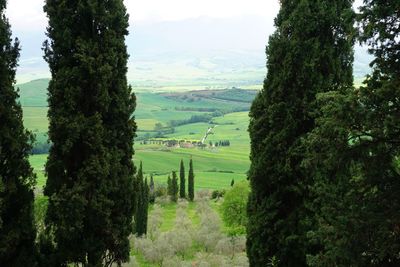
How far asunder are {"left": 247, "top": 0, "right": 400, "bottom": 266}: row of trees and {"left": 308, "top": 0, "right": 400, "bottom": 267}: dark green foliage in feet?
0.07

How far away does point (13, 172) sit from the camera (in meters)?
14.7

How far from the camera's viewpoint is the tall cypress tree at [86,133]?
50.2 feet

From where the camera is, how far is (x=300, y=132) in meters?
15.8

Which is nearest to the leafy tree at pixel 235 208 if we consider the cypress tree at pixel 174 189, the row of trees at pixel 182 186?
the row of trees at pixel 182 186

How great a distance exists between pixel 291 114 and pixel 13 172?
935cm

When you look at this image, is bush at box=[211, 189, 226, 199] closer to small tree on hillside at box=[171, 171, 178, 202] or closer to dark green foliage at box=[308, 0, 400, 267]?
small tree on hillside at box=[171, 171, 178, 202]

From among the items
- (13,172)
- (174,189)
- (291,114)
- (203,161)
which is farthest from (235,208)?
(203,161)

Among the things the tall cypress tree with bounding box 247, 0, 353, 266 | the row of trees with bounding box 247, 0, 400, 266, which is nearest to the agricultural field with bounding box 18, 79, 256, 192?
the tall cypress tree with bounding box 247, 0, 353, 266

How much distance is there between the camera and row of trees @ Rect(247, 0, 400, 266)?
359 inches

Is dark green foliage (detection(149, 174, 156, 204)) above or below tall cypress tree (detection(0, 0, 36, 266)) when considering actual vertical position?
below

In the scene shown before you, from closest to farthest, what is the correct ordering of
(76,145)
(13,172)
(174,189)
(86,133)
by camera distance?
(13,172) < (86,133) < (76,145) < (174,189)

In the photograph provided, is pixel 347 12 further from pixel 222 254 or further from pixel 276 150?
pixel 222 254

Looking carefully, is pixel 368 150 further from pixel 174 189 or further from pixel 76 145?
pixel 174 189

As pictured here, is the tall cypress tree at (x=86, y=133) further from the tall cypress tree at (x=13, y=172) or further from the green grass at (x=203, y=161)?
the green grass at (x=203, y=161)
